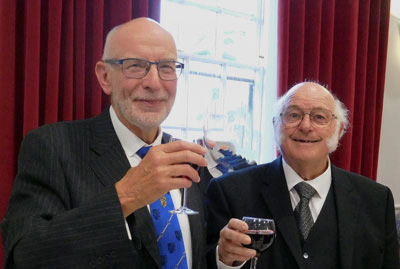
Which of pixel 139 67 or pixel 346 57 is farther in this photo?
pixel 346 57

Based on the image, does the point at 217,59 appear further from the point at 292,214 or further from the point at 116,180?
the point at 116,180

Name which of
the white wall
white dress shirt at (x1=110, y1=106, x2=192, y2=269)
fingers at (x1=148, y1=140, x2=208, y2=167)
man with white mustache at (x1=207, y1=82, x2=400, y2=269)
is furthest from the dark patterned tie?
the white wall

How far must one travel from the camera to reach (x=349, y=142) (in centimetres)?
328

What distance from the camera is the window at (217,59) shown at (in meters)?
2.94

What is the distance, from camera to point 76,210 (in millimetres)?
1051

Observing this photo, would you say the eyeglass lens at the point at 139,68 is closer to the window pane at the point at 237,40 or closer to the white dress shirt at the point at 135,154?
the white dress shirt at the point at 135,154

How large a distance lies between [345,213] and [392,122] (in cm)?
270

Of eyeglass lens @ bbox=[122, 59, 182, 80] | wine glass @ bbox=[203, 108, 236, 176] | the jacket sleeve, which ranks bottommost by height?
the jacket sleeve

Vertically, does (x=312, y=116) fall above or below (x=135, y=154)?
above

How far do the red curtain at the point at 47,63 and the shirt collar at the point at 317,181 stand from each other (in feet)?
3.66

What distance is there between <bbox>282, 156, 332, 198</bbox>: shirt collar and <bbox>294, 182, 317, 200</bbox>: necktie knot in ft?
0.05

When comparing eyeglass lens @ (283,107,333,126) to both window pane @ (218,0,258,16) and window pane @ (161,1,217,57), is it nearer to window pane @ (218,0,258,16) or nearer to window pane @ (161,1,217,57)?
window pane @ (161,1,217,57)

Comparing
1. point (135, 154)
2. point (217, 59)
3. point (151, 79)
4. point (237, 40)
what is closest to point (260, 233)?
point (135, 154)

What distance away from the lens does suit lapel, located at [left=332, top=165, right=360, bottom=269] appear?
5.15 ft
